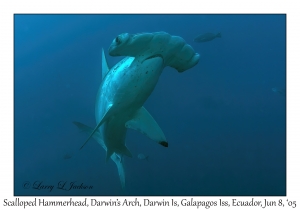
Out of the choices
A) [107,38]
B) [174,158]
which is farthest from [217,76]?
[107,38]

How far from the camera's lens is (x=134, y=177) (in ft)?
45.3

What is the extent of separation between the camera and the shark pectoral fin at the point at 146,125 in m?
3.04

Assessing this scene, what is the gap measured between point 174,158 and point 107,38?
773cm

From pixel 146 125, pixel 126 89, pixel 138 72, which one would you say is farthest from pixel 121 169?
pixel 138 72

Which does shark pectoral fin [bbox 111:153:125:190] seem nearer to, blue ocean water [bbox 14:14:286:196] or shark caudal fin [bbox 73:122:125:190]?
shark caudal fin [bbox 73:122:125:190]

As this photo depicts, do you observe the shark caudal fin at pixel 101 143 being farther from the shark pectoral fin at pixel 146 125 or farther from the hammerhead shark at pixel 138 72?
the shark pectoral fin at pixel 146 125

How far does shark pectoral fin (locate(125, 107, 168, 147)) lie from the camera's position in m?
3.04

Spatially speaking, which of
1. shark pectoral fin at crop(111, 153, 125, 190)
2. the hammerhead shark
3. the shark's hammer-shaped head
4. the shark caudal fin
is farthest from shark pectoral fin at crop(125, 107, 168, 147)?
shark pectoral fin at crop(111, 153, 125, 190)

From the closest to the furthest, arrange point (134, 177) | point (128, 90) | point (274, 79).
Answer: point (128, 90)
point (134, 177)
point (274, 79)

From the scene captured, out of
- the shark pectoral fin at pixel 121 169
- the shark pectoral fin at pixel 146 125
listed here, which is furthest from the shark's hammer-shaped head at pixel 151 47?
the shark pectoral fin at pixel 121 169

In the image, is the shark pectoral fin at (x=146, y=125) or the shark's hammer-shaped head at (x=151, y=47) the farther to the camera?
the shark pectoral fin at (x=146, y=125)

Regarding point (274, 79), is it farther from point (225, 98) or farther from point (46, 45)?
point (46, 45)

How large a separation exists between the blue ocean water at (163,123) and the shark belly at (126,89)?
962cm
